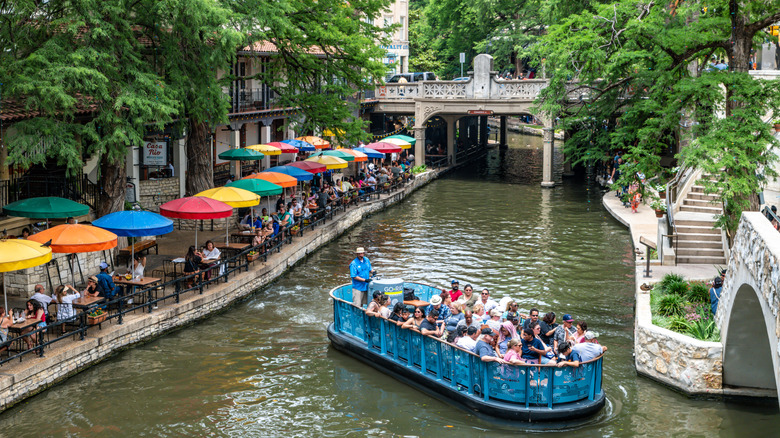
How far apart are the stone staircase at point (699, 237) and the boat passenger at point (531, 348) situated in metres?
8.97

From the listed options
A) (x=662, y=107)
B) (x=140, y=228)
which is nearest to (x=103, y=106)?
(x=140, y=228)

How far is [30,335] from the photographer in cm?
1695

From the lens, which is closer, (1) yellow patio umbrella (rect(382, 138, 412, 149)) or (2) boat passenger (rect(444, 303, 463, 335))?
(2) boat passenger (rect(444, 303, 463, 335))

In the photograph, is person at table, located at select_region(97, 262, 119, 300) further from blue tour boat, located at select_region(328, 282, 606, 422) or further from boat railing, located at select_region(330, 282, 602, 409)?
boat railing, located at select_region(330, 282, 602, 409)

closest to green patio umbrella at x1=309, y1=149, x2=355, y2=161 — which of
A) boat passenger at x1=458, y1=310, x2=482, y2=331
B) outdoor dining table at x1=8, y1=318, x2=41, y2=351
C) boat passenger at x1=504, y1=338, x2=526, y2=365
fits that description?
boat passenger at x1=458, y1=310, x2=482, y2=331

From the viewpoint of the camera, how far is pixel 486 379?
15.5 meters

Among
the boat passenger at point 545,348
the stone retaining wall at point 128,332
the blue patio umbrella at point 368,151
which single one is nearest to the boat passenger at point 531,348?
the boat passenger at point 545,348

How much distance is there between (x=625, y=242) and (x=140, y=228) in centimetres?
1904

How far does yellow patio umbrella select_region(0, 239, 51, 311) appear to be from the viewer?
16609 millimetres

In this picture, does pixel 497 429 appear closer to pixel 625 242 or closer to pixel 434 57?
pixel 625 242

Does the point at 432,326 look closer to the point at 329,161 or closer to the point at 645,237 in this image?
the point at 645,237

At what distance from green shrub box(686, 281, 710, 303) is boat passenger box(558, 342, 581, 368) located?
17.3ft

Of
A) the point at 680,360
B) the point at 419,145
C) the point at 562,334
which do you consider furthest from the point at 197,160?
the point at 419,145

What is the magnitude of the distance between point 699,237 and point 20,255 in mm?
17927
